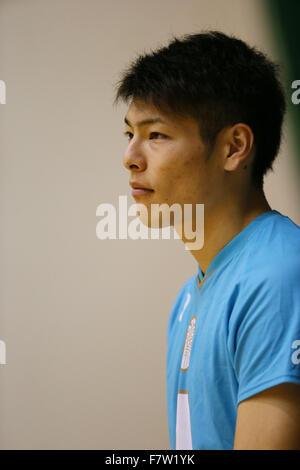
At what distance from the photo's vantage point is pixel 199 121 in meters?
0.76

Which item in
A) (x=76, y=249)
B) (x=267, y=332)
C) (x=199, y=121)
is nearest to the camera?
(x=267, y=332)

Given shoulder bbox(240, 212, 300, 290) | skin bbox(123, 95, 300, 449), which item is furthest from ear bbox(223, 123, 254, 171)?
shoulder bbox(240, 212, 300, 290)

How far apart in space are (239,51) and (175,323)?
0.54 m

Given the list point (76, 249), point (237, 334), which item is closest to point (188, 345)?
point (237, 334)

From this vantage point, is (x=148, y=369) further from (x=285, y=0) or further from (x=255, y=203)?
(x=285, y=0)

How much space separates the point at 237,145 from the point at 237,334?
0.31 m

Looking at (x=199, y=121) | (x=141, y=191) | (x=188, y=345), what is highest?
(x=199, y=121)

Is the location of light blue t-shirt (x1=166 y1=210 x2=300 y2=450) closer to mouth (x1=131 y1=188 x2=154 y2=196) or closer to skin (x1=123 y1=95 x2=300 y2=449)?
skin (x1=123 y1=95 x2=300 y2=449)

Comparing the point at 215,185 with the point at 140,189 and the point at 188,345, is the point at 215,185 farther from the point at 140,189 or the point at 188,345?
the point at 188,345

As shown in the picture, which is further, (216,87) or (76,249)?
(76,249)

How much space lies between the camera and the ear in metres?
0.77

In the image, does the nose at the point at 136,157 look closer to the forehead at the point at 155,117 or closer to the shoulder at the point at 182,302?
the forehead at the point at 155,117

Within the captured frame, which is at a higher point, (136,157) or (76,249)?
(136,157)
